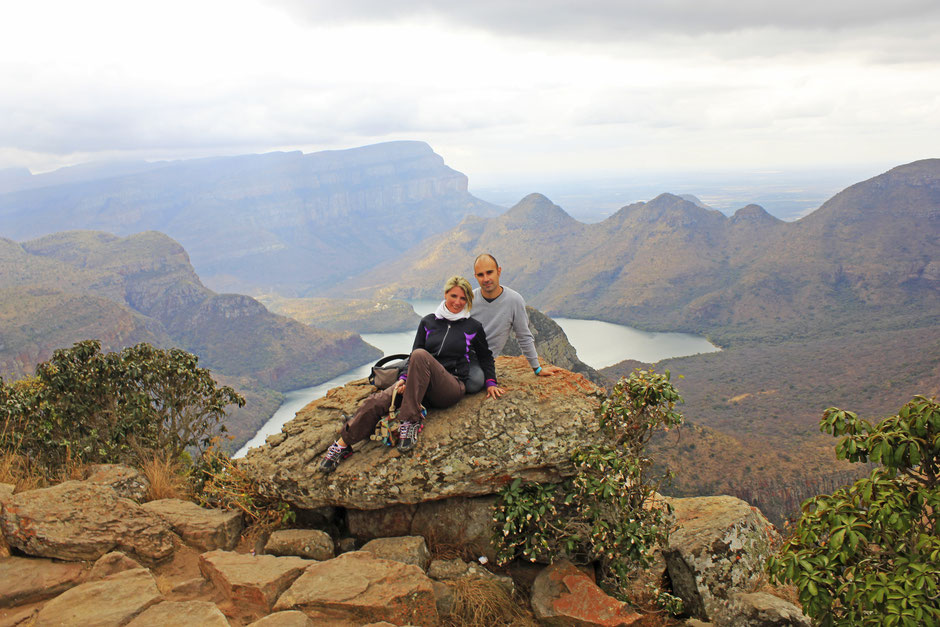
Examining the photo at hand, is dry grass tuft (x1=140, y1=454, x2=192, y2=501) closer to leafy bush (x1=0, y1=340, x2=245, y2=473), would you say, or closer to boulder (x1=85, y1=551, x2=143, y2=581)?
leafy bush (x1=0, y1=340, x2=245, y2=473)

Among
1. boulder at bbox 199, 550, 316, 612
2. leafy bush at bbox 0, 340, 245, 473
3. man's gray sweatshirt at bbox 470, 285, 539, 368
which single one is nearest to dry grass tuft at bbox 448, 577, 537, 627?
boulder at bbox 199, 550, 316, 612

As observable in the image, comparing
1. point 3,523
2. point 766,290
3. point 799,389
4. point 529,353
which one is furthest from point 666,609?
point 766,290

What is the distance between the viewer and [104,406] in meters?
11.0

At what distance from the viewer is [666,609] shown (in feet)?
22.2

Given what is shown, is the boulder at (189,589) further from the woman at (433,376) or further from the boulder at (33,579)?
the woman at (433,376)

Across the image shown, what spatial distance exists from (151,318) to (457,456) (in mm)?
152793

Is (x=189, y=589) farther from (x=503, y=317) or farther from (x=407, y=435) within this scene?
(x=503, y=317)

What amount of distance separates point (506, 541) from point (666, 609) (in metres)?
1.96

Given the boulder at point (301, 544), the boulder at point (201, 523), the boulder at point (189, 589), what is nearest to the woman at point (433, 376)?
the boulder at point (301, 544)

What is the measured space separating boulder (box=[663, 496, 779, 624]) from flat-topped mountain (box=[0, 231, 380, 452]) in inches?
3298

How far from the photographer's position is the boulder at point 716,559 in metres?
6.94

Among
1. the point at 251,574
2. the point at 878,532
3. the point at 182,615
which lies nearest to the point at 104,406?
the point at 251,574

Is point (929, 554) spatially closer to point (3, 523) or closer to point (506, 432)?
point (506, 432)

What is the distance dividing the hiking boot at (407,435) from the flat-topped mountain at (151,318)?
82.7m
